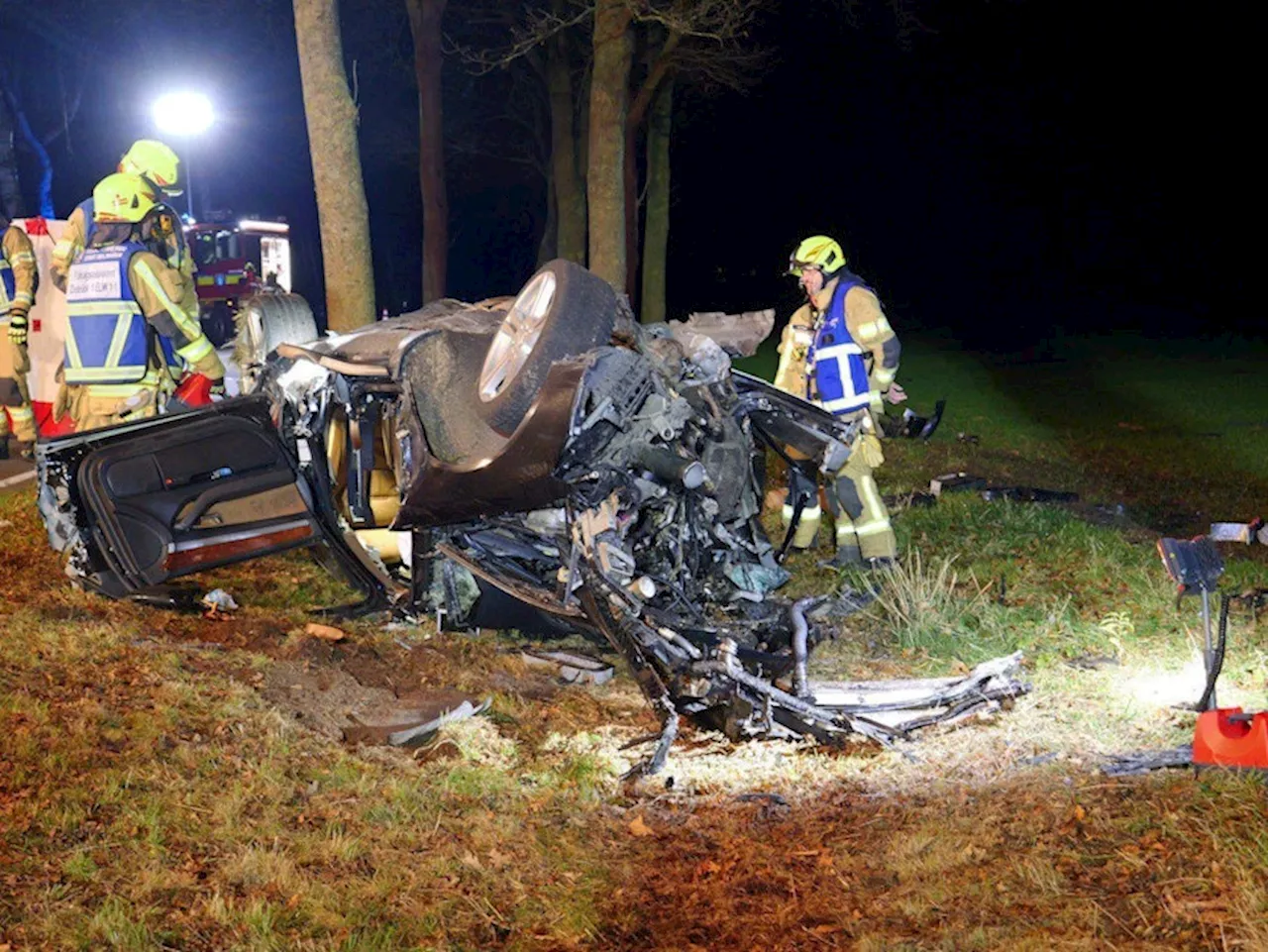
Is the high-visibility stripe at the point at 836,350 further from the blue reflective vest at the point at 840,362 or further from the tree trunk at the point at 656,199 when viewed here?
the tree trunk at the point at 656,199

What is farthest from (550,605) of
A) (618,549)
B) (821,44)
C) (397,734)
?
(821,44)

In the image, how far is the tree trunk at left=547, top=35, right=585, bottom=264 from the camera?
19.5 m

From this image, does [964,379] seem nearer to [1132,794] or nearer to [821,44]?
[821,44]

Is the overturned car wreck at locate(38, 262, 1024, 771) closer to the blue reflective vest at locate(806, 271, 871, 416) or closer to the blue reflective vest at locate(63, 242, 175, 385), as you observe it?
the blue reflective vest at locate(806, 271, 871, 416)

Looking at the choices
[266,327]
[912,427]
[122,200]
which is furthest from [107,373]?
[912,427]

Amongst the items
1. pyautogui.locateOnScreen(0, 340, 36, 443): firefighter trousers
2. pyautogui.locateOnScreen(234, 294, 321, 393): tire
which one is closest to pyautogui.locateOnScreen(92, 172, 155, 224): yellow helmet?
pyautogui.locateOnScreen(234, 294, 321, 393): tire

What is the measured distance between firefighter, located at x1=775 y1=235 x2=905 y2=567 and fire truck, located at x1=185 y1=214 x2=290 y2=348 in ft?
32.0

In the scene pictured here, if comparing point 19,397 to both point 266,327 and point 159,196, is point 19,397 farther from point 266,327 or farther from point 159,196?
point 266,327

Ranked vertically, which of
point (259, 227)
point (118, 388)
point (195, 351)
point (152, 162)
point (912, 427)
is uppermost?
point (152, 162)

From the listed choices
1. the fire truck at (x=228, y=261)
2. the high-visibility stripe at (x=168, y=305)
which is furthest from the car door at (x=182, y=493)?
the fire truck at (x=228, y=261)

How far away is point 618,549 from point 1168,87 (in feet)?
106

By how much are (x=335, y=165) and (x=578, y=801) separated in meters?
6.04

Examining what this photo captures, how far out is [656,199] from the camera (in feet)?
64.6

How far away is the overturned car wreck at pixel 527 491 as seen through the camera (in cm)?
476
